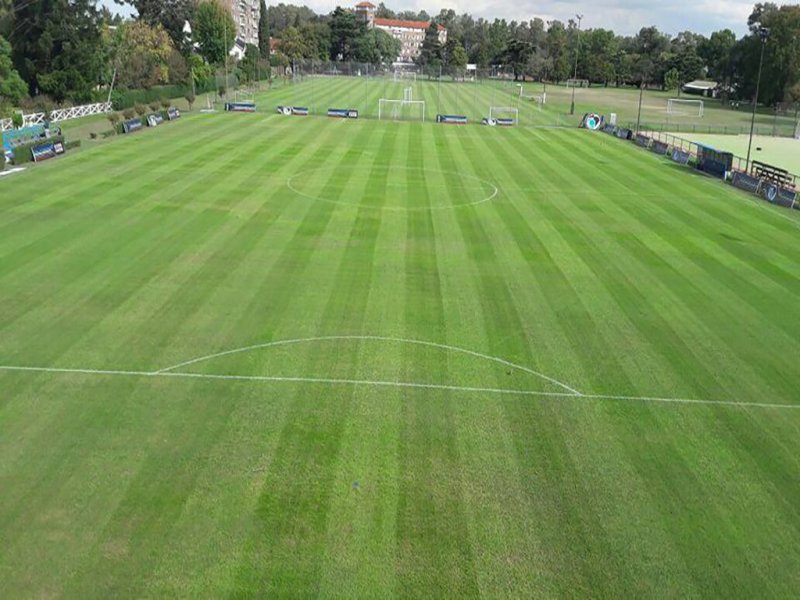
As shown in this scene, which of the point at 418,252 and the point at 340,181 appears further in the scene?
the point at 340,181

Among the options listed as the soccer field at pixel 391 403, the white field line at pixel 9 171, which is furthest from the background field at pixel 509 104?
the soccer field at pixel 391 403

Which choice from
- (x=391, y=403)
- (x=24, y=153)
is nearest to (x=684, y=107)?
(x=24, y=153)

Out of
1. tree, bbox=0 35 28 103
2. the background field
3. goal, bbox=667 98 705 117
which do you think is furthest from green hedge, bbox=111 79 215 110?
goal, bbox=667 98 705 117

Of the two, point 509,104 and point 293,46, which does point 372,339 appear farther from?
point 293,46

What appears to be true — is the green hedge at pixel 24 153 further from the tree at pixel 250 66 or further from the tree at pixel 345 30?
the tree at pixel 345 30

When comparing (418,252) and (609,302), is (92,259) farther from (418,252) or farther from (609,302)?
(609,302)

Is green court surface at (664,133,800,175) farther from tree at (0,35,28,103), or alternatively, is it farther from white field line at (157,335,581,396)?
tree at (0,35,28,103)

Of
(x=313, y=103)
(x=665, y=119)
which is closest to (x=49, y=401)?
(x=313, y=103)
